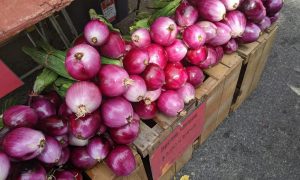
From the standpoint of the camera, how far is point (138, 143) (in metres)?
Result: 1.77

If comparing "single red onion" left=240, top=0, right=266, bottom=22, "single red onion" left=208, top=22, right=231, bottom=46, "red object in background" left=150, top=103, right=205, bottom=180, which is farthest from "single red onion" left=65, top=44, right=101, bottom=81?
"single red onion" left=240, top=0, right=266, bottom=22

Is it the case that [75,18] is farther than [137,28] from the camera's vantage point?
Yes

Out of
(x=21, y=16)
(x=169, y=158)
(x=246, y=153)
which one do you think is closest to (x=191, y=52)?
(x=169, y=158)

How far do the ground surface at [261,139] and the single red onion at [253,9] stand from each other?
3.55 feet

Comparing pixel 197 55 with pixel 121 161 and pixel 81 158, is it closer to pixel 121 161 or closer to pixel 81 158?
pixel 121 161

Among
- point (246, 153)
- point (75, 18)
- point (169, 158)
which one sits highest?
point (75, 18)

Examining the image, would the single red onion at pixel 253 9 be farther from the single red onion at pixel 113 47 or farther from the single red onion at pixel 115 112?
the single red onion at pixel 115 112

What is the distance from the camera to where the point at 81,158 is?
5.24 ft

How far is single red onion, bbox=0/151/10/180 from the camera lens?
1273 millimetres

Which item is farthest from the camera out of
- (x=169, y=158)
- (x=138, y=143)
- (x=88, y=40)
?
(x=169, y=158)

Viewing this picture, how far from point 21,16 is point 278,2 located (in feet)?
6.38

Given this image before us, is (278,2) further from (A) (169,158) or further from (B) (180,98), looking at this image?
(A) (169,158)

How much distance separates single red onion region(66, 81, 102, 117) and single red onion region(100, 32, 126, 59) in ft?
0.83

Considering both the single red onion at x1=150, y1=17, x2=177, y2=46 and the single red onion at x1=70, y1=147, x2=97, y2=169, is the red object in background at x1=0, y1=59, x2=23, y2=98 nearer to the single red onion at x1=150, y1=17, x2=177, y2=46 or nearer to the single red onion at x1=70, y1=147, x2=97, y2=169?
the single red onion at x1=70, y1=147, x2=97, y2=169
